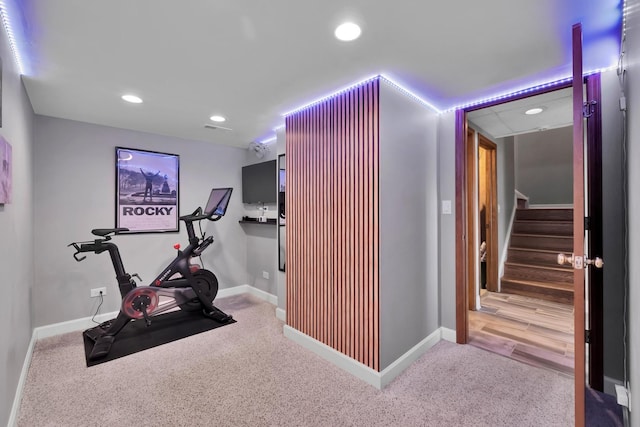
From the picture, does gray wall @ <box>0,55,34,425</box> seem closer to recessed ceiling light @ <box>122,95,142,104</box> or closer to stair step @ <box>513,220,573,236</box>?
recessed ceiling light @ <box>122,95,142,104</box>

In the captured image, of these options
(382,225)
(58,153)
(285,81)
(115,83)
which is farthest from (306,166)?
(58,153)

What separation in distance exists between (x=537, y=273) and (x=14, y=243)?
5.66 meters

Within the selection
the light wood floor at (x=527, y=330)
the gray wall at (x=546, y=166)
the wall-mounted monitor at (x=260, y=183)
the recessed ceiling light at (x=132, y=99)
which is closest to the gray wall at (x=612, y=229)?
the light wood floor at (x=527, y=330)

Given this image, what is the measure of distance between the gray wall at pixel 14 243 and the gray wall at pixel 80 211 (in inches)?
17.3

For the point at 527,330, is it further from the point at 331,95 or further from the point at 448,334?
the point at 331,95

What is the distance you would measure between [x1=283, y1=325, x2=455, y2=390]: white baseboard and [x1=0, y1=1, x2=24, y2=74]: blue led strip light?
2827mm

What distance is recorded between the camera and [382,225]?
211 cm

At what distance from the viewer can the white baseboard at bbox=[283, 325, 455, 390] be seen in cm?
209

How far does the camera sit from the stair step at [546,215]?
5.02m

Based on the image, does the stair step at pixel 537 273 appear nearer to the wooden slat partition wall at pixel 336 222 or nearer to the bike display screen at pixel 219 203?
the wooden slat partition wall at pixel 336 222

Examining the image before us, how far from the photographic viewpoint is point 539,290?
3.97 meters

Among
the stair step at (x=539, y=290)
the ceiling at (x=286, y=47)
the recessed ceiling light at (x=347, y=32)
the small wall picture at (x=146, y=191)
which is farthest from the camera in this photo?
the stair step at (x=539, y=290)

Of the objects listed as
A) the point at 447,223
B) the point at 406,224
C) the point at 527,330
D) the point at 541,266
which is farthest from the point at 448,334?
the point at 541,266

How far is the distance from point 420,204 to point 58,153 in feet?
12.1
